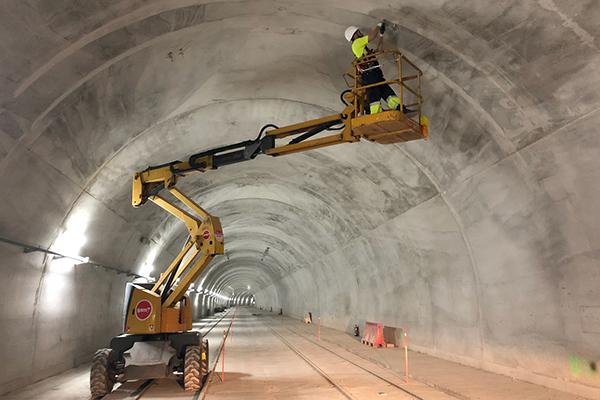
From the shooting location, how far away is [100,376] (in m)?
9.08

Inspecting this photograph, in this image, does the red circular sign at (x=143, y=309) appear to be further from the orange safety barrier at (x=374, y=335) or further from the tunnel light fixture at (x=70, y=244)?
the orange safety barrier at (x=374, y=335)

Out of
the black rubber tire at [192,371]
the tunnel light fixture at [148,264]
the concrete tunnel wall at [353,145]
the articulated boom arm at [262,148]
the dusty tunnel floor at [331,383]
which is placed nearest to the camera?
the concrete tunnel wall at [353,145]

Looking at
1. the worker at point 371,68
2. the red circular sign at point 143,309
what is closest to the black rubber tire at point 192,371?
the red circular sign at point 143,309

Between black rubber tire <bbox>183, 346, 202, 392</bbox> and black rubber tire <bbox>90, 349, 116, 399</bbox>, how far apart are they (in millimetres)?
1410

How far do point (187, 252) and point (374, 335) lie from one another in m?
8.64

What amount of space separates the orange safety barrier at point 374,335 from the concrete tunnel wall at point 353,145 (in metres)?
2.27

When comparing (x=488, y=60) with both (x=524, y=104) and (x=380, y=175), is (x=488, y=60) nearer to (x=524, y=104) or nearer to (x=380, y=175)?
(x=524, y=104)

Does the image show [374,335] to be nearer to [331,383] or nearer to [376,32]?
[331,383]

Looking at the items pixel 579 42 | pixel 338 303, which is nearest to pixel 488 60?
pixel 579 42

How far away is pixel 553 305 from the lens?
8539 millimetres

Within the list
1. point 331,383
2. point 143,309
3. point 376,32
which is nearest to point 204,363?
point 143,309

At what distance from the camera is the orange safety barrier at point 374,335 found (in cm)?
1644

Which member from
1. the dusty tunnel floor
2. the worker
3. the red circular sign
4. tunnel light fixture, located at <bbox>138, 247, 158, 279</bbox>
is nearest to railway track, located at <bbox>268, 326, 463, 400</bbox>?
the dusty tunnel floor

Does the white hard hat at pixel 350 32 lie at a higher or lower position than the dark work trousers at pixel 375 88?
higher
